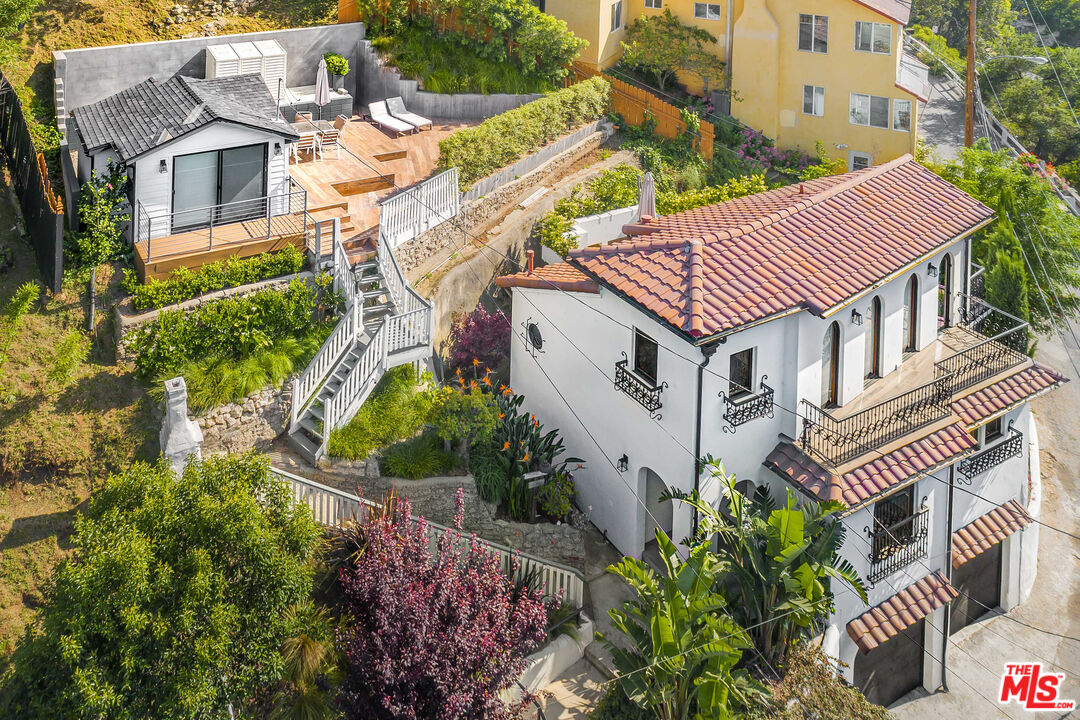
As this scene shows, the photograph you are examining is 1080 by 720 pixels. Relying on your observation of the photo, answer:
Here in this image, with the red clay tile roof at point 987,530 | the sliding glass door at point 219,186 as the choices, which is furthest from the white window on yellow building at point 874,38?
the sliding glass door at point 219,186

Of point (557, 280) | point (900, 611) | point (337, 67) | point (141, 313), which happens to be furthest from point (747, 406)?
point (337, 67)

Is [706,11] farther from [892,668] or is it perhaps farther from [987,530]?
[892,668]

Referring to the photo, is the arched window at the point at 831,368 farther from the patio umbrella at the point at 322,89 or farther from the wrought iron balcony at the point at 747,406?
the patio umbrella at the point at 322,89

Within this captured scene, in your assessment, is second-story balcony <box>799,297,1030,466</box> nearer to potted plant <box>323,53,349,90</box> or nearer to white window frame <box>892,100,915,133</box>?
white window frame <box>892,100,915,133</box>

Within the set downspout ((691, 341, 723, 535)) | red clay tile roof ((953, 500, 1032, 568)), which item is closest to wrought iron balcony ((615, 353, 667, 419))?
downspout ((691, 341, 723, 535))

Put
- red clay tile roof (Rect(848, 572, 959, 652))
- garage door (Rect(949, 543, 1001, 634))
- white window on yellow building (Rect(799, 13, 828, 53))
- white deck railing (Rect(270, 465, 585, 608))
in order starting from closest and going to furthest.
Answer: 1. white deck railing (Rect(270, 465, 585, 608))
2. red clay tile roof (Rect(848, 572, 959, 652))
3. garage door (Rect(949, 543, 1001, 634))
4. white window on yellow building (Rect(799, 13, 828, 53))

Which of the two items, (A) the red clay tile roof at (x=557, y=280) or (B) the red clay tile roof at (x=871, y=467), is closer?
(B) the red clay tile roof at (x=871, y=467)
